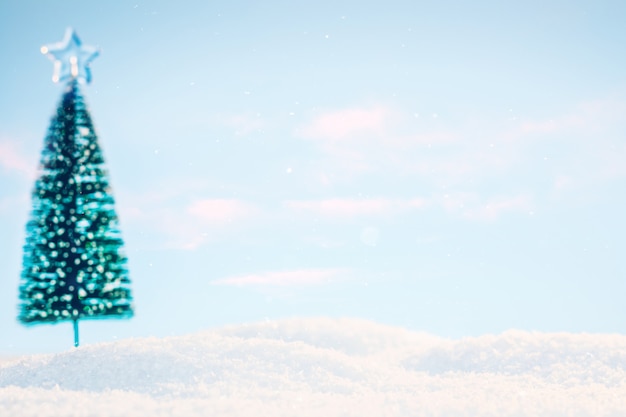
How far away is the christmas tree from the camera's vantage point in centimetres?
1909

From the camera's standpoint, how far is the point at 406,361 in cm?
1917

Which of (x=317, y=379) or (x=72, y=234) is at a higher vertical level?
(x=72, y=234)

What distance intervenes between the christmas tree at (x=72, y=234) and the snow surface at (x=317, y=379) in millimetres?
2739

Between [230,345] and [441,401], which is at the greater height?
[230,345]

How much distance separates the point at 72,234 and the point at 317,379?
31.2 ft

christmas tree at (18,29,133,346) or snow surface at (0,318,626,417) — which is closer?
snow surface at (0,318,626,417)

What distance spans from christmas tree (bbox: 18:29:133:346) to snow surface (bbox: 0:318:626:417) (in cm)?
274

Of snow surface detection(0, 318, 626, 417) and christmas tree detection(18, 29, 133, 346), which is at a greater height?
christmas tree detection(18, 29, 133, 346)

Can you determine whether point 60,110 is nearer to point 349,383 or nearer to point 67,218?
point 67,218

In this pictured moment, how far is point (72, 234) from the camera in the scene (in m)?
19.4

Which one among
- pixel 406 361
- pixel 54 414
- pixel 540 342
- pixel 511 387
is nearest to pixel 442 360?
pixel 406 361

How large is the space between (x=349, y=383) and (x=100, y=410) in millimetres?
5717

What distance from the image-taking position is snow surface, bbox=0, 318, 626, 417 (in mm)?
11609

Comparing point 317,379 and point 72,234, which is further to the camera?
point 72,234
